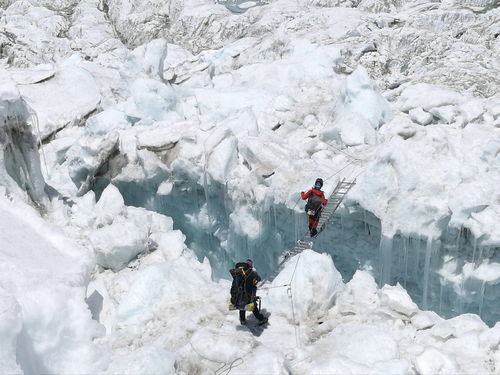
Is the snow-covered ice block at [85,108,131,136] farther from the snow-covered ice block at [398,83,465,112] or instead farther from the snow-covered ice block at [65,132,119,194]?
the snow-covered ice block at [398,83,465,112]

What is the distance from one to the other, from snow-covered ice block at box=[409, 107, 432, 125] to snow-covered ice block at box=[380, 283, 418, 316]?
5673mm

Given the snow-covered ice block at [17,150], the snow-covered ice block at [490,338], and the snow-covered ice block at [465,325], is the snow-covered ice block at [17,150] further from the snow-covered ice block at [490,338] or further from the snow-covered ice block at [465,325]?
the snow-covered ice block at [490,338]

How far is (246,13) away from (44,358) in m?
29.7

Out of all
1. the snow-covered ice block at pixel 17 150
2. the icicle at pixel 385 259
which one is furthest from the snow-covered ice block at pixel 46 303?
the icicle at pixel 385 259

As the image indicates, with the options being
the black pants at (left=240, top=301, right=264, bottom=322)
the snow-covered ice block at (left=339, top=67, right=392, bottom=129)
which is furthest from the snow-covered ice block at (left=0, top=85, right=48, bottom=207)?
the snow-covered ice block at (left=339, top=67, right=392, bottom=129)

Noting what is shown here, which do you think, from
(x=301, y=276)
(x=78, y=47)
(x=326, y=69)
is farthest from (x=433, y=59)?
(x=78, y=47)

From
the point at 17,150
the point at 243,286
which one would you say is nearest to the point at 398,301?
the point at 243,286

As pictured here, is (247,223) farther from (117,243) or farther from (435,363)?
(435,363)

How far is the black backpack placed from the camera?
269 inches

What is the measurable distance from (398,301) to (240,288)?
2.41 meters

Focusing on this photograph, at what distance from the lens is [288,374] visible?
237 inches

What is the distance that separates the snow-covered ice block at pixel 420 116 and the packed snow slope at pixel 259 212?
0.05 m

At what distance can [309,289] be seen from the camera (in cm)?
766

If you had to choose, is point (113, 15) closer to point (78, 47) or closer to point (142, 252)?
point (78, 47)
